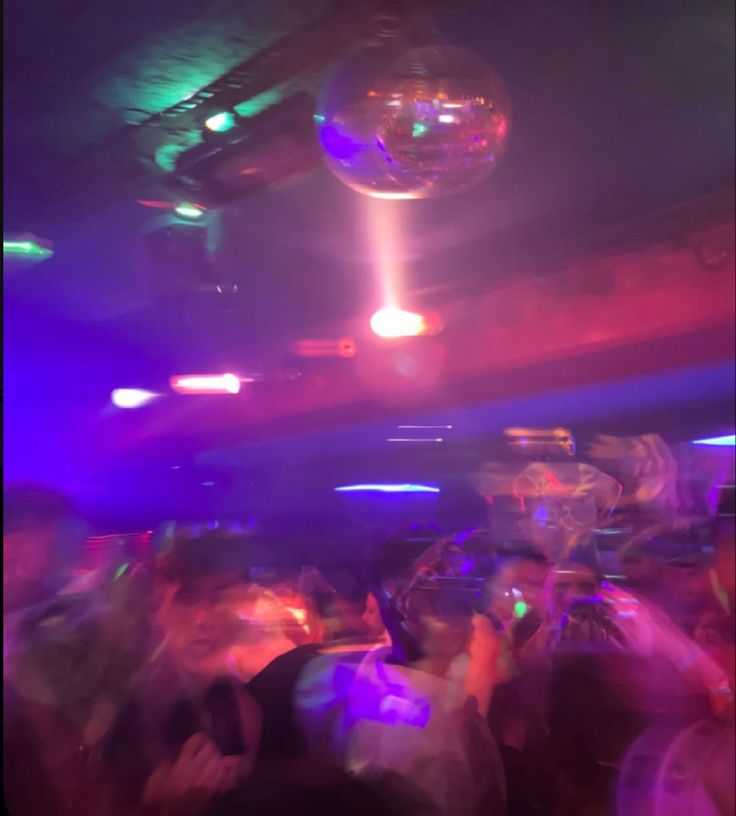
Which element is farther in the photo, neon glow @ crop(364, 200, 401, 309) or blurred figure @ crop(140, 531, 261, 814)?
neon glow @ crop(364, 200, 401, 309)

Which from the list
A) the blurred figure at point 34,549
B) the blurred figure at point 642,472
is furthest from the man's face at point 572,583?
the blurred figure at point 34,549

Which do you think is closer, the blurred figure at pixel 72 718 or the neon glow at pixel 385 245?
the blurred figure at pixel 72 718

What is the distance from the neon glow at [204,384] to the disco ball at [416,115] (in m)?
0.99

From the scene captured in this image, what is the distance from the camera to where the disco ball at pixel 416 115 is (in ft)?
2.43

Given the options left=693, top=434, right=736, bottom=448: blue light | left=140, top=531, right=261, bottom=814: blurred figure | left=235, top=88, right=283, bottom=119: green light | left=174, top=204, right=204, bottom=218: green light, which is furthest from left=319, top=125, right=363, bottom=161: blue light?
left=693, top=434, right=736, bottom=448: blue light

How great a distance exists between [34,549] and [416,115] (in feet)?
2.74

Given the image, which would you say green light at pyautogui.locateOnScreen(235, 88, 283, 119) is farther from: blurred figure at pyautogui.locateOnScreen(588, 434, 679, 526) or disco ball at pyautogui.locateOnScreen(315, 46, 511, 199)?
blurred figure at pyautogui.locateOnScreen(588, 434, 679, 526)

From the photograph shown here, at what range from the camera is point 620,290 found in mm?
1507

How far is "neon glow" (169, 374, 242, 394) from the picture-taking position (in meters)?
1.72

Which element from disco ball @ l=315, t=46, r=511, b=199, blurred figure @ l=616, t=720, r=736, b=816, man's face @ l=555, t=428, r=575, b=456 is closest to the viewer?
disco ball @ l=315, t=46, r=511, b=199

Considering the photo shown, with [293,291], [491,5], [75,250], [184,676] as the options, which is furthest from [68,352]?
[491,5]

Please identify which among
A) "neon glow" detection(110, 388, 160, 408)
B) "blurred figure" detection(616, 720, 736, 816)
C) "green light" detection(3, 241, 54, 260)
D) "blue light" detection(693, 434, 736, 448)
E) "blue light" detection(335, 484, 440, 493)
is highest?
"green light" detection(3, 241, 54, 260)

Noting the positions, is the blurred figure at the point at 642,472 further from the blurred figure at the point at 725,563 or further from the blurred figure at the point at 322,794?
the blurred figure at the point at 322,794

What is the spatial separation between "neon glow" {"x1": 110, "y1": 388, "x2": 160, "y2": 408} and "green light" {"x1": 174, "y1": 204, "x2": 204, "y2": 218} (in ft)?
2.08
